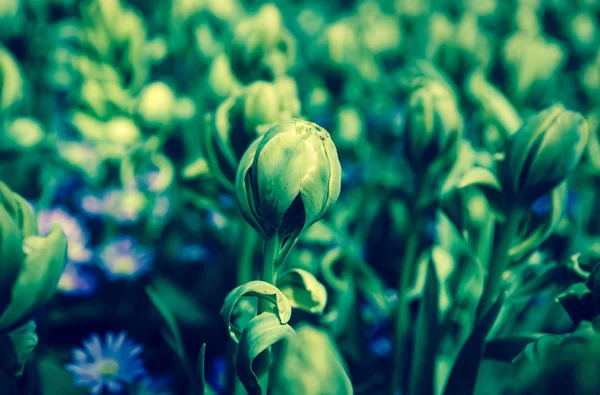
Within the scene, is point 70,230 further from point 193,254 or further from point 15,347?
point 15,347

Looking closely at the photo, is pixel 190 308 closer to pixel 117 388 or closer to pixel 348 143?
pixel 117 388

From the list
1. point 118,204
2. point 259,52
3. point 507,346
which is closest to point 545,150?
point 507,346

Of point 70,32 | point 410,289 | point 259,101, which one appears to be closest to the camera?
Result: point 259,101

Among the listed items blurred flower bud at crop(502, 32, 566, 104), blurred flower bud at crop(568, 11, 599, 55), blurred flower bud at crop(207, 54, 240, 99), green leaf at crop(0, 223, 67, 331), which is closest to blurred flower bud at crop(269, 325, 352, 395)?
green leaf at crop(0, 223, 67, 331)

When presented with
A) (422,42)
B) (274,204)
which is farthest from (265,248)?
(422,42)

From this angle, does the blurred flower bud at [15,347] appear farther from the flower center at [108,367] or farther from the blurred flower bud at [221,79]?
the blurred flower bud at [221,79]

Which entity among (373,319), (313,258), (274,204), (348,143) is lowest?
(373,319)
